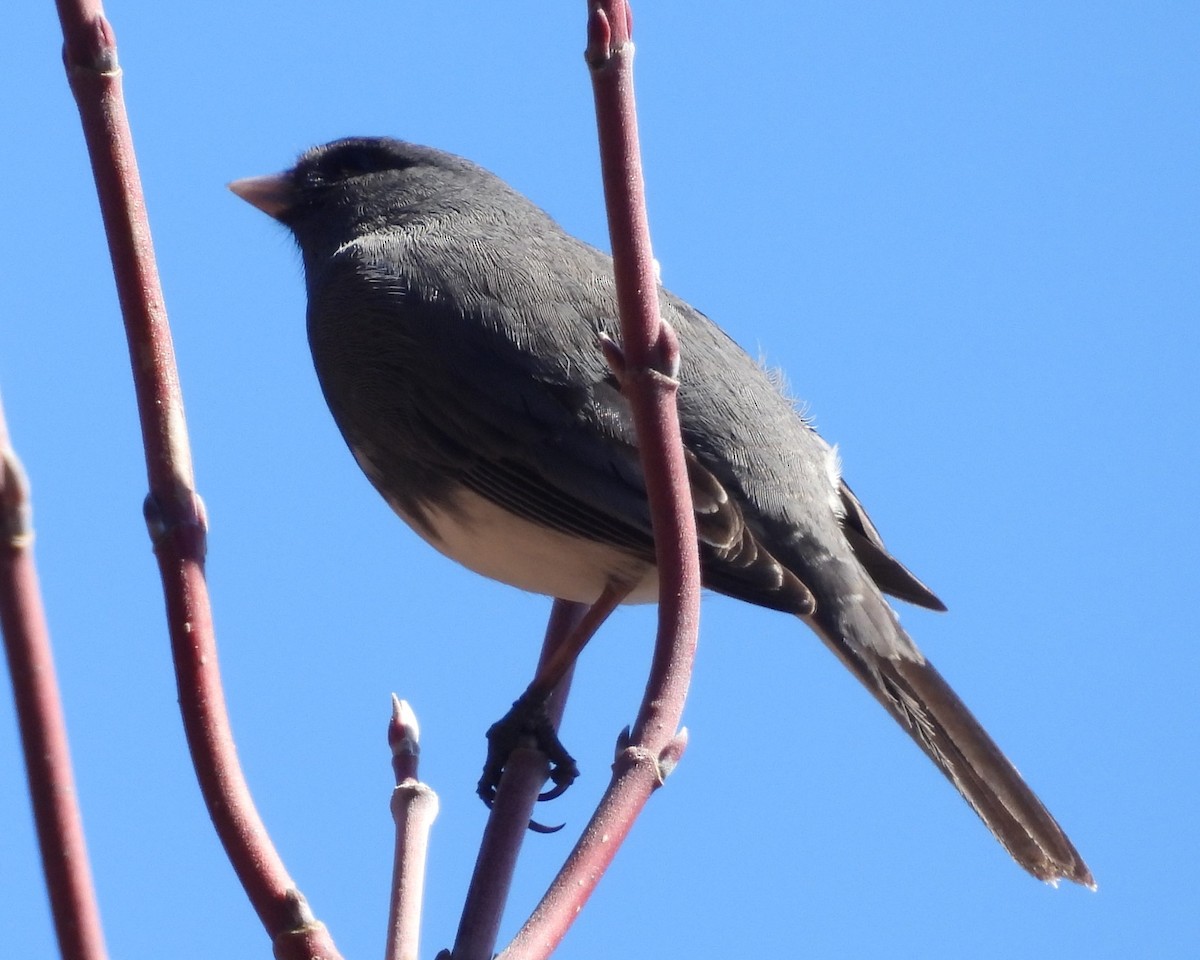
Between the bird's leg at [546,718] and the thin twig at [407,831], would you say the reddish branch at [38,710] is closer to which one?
the thin twig at [407,831]

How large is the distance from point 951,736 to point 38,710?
2345mm

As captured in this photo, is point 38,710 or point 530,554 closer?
point 38,710

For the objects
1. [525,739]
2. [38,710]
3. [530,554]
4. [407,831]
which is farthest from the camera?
[530,554]

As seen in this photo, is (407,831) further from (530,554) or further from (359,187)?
(359,187)

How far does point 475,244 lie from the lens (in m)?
3.41

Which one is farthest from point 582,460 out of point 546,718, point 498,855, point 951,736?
point 498,855

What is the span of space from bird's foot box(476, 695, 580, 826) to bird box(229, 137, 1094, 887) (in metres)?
0.07

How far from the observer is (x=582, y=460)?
302 centimetres

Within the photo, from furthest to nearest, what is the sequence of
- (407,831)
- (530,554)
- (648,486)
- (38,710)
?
(530,554) → (407,831) → (648,486) → (38,710)

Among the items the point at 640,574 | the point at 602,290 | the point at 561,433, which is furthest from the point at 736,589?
the point at 602,290

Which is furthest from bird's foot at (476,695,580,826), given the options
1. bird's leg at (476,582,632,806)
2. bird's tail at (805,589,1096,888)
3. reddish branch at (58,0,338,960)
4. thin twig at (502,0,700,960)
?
reddish branch at (58,0,338,960)

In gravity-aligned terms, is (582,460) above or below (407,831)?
above

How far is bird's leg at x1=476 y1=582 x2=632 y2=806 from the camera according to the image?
2.91 m

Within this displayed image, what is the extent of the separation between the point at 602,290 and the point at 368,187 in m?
1.07
